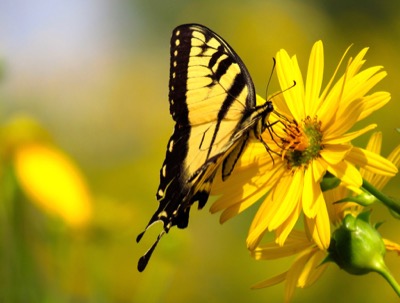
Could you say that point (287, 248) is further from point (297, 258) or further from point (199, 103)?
point (199, 103)

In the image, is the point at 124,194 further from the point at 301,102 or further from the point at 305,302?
the point at 301,102

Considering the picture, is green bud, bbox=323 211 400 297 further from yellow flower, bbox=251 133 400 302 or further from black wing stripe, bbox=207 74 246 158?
black wing stripe, bbox=207 74 246 158

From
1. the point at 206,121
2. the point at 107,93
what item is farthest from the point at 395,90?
the point at 206,121

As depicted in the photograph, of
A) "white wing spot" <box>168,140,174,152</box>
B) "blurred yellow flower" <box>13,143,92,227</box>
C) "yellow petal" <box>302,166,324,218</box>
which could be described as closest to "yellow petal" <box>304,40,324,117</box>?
"yellow petal" <box>302,166,324,218</box>

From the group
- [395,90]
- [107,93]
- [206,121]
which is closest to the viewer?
[206,121]

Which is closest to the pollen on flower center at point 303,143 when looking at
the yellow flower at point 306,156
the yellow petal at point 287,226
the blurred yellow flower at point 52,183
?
the yellow flower at point 306,156
